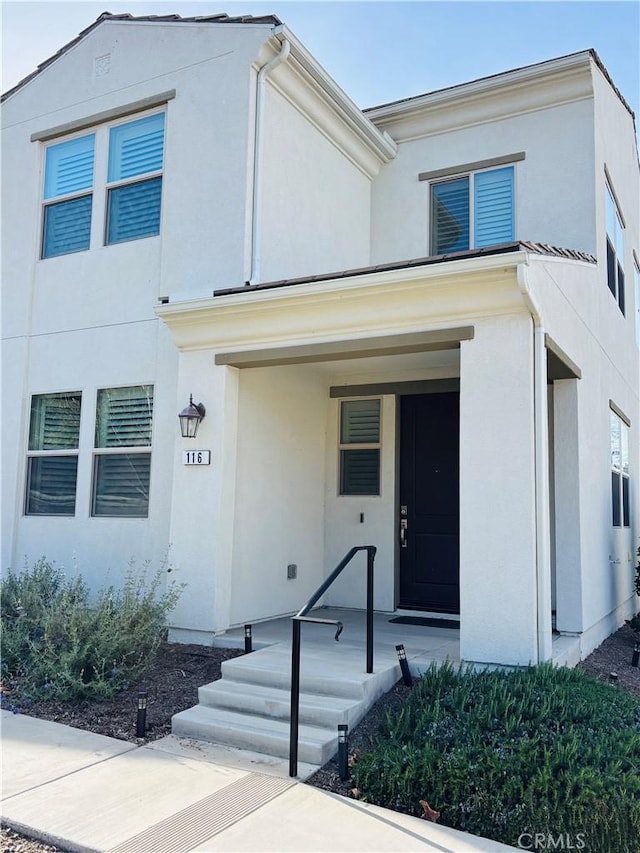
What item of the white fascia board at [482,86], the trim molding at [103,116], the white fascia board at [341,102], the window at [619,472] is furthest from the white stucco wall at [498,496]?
the trim molding at [103,116]

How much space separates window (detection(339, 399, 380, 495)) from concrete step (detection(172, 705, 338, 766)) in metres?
3.94

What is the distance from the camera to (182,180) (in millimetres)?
8422

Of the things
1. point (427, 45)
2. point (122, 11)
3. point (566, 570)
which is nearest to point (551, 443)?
point (566, 570)

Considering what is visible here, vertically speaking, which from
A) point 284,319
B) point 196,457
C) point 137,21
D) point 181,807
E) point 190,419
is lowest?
point 181,807

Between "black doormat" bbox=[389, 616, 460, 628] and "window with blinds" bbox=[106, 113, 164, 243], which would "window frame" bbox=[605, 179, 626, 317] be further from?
"window with blinds" bbox=[106, 113, 164, 243]

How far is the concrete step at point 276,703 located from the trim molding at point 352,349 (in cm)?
293

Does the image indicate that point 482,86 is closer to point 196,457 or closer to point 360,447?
point 360,447

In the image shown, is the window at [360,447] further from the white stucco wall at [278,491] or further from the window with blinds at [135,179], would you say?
the window with blinds at [135,179]

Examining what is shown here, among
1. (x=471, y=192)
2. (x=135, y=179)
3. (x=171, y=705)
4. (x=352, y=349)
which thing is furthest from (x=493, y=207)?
(x=171, y=705)

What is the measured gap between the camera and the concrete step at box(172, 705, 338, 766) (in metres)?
4.60

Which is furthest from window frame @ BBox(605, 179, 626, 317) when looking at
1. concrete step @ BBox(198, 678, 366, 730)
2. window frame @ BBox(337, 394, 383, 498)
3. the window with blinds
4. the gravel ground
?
concrete step @ BBox(198, 678, 366, 730)

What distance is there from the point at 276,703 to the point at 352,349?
307 centimetres

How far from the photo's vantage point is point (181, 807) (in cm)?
398

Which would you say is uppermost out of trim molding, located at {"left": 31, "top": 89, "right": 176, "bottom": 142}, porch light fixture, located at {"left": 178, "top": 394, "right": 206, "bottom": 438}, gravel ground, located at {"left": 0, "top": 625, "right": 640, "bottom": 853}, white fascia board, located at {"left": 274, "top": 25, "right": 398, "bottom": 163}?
white fascia board, located at {"left": 274, "top": 25, "right": 398, "bottom": 163}
